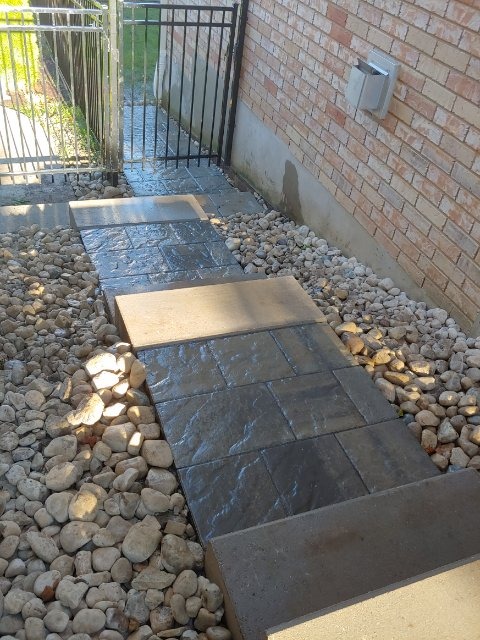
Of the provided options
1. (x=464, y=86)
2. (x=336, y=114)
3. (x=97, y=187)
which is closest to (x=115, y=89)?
(x=97, y=187)

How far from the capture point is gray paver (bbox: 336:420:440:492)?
2.28m

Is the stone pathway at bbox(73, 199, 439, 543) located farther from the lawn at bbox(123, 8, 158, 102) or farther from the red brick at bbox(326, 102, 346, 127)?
the lawn at bbox(123, 8, 158, 102)

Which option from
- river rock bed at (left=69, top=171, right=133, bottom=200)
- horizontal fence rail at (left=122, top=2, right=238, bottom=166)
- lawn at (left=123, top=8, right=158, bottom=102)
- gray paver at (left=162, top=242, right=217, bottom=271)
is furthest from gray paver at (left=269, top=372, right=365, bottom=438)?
lawn at (left=123, top=8, right=158, bottom=102)

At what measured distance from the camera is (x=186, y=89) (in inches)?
277

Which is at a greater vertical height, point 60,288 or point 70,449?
point 70,449

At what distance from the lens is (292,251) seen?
170 inches

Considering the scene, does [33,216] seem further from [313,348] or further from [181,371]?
[313,348]

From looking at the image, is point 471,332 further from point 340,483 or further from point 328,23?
point 328,23

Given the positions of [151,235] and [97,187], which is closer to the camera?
[151,235]

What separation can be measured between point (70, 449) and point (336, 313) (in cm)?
170

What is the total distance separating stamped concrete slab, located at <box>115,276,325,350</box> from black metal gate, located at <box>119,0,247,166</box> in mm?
2645

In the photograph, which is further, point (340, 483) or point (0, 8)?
point (0, 8)

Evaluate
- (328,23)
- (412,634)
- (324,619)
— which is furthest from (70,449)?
(328,23)

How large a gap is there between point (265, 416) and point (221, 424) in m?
0.20
